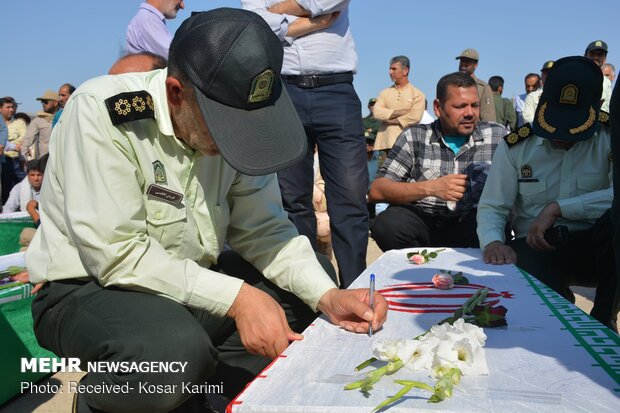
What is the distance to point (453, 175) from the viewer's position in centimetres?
356

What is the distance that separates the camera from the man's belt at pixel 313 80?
327cm

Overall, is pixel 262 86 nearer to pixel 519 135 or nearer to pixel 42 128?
pixel 519 135

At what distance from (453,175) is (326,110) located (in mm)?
851

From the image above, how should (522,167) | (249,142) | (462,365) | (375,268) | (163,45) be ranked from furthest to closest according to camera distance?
(163,45), (522,167), (375,268), (249,142), (462,365)

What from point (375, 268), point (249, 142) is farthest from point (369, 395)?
point (375, 268)

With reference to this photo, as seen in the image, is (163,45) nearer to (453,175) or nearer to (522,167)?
(453,175)

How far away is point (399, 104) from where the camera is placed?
311 inches

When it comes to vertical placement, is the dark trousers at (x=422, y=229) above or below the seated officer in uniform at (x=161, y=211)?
below

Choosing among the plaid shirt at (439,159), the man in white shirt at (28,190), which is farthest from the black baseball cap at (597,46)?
the man in white shirt at (28,190)

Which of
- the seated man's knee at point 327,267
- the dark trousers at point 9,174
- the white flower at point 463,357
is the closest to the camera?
the white flower at point 463,357

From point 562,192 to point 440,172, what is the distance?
2.74 feet

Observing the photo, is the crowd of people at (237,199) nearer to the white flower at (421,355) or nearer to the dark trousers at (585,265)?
the dark trousers at (585,265)

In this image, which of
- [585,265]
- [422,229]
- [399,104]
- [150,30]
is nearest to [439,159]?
[422,229]

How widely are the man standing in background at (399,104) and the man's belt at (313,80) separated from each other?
15.3ft
